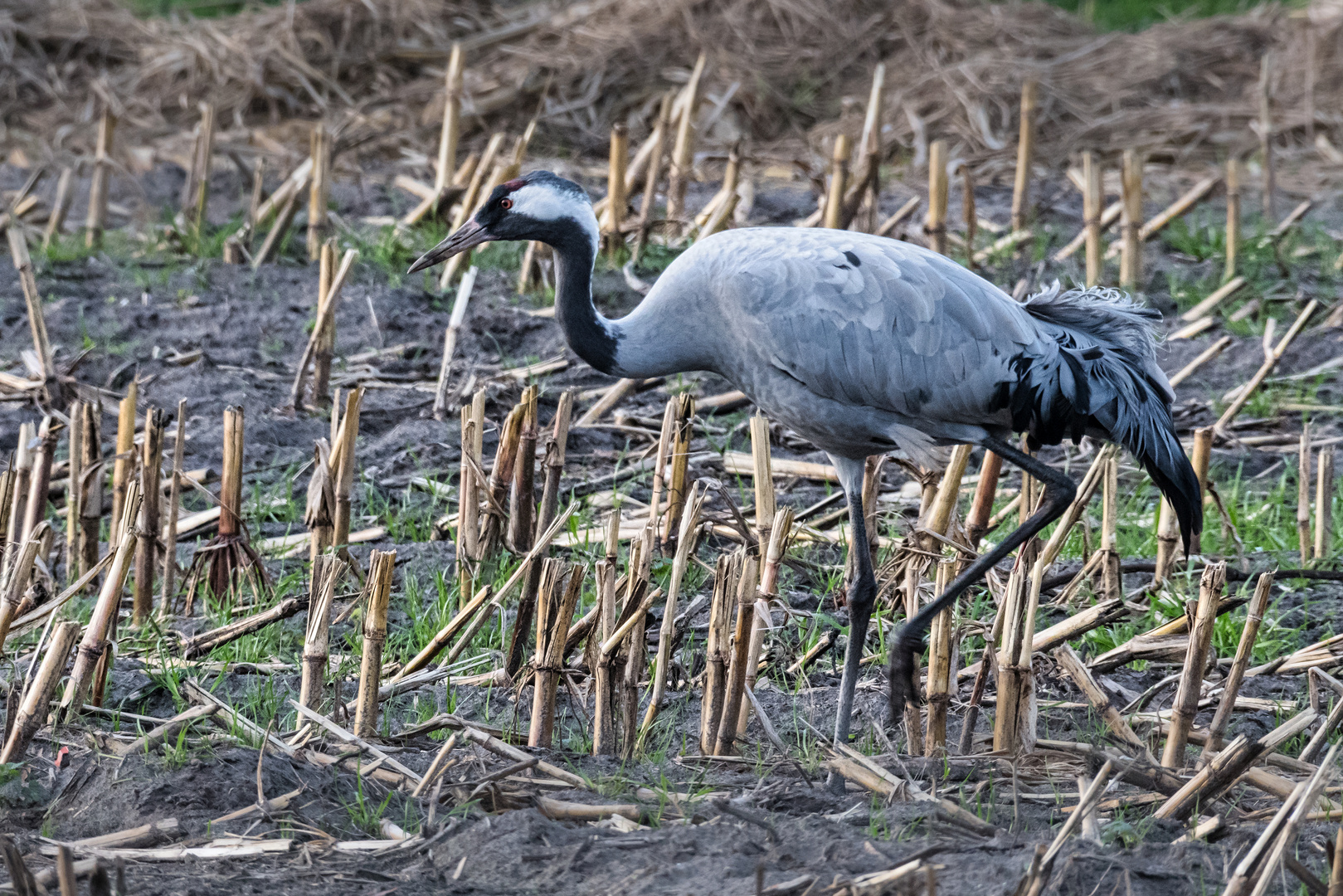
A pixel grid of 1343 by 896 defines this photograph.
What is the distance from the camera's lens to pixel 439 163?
735 cm

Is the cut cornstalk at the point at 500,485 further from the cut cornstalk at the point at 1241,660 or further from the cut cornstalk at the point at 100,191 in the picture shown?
the cut cornstalk at the point at 100,191

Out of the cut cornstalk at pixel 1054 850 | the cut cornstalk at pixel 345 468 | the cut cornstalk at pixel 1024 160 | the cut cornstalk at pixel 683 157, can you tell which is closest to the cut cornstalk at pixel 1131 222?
the cut cornstalk at pixel 1024 160

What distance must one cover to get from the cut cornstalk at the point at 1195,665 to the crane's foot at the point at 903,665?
60 cm

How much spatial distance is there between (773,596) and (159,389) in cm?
289

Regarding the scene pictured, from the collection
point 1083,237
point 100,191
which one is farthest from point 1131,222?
point 100,191

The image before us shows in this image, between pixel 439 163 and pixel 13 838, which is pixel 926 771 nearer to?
Result: pixel 13 838

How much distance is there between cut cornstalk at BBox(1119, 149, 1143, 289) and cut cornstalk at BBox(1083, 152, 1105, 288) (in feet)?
0.36

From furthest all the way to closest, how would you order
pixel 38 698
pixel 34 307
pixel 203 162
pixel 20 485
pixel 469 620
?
pixel 203 162, pixel 34 307, pixel 20 485, pixel 469 620, pixel 38 698

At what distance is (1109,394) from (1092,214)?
2.93m

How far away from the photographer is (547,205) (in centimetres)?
393

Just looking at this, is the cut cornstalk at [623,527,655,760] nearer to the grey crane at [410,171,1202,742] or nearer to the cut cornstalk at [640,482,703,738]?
the cut cornstalk at [640,482,703,738]

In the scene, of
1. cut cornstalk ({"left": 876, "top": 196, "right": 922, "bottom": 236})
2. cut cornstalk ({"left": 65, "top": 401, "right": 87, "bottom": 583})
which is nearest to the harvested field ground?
cut cornstalk ({"left": 65, "top": 401, "right": 87, "bottom": 583})

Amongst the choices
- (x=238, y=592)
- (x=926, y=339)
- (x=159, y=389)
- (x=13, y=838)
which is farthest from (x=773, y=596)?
(x=159, y=389)

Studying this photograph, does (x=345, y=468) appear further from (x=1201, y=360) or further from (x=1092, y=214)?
(x=1092, y=214)
